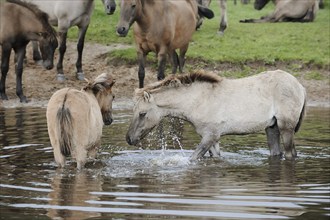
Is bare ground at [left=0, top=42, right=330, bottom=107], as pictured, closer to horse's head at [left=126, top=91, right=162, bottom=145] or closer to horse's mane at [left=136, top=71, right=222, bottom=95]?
horse's mane at [left=136, top=71, right=222, bottom=95]

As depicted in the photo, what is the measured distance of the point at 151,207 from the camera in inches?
357

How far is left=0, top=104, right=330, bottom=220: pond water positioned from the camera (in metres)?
8.89

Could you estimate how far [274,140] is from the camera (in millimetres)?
12719

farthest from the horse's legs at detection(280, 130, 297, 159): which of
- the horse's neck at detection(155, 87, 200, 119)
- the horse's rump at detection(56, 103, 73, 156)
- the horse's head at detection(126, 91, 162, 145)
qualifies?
the horse's rump at detection(56, 103, 73, 156)

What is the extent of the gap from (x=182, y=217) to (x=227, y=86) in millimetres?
3941

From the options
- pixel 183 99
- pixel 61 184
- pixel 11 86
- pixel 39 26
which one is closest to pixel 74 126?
pixel 61 184

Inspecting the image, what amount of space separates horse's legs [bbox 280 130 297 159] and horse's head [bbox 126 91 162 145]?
1621 millimetres

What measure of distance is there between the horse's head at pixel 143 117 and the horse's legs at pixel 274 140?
1.56 m

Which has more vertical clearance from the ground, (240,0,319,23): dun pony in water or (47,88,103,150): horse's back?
(47,88,103,150): horse's back

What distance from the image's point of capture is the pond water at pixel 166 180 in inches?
350

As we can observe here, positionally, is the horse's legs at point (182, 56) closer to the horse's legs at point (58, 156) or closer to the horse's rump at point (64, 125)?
the horse's legs at point (58, 156)

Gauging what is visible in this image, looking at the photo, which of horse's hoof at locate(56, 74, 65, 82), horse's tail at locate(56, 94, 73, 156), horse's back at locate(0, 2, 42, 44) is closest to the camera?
horse's tail at locate(56, 94, 73, 156)

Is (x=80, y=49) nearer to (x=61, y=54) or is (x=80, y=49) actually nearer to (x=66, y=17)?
(x=61, y=54)

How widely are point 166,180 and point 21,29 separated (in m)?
9.67
